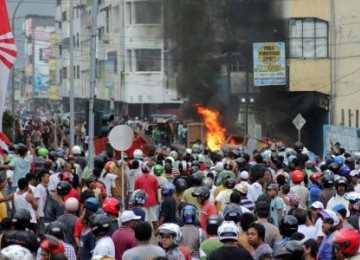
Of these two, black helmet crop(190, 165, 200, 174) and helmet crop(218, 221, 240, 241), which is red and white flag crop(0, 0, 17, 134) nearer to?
helmet crop(218, 221, 240, 241)

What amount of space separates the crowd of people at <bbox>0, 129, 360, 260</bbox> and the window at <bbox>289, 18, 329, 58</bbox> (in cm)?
3089

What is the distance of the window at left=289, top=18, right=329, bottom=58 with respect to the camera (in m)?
52.2

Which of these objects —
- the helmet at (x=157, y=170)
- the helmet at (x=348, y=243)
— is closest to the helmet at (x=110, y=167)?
the helmet at (x=157, y=170)

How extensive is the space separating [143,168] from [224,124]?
1379 inches

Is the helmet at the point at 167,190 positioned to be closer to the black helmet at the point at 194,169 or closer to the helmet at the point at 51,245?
the black helmet at the point at 194,169

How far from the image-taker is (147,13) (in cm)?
7250

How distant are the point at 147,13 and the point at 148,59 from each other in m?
2.87

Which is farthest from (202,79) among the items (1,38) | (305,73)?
(1,38)

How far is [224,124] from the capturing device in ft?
176

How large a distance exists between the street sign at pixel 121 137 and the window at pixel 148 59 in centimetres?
5096

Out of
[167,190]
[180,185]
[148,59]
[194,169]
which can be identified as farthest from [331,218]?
[148,59]

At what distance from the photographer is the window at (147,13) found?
7200 cm

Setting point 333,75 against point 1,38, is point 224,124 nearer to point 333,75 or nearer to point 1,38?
point 333,75

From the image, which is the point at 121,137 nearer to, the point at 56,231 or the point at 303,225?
the point at 303,225
